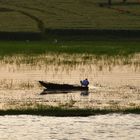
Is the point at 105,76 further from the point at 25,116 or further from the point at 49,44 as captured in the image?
the point at 49,44

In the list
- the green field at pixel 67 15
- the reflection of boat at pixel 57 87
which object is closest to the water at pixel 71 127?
the reflection of boat at pixel 57 87

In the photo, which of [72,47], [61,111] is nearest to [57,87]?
[61,111]

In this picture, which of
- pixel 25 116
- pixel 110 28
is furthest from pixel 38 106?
pixel 110 28

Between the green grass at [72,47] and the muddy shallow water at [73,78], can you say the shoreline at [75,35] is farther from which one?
the muddy shallow water at [73,78]

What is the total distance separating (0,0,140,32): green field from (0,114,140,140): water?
51.1m

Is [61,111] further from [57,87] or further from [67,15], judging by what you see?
[67,15]

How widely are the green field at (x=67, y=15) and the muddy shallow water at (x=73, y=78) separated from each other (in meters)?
21.9

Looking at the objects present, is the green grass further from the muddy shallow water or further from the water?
the water

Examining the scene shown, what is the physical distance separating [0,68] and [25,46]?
20032 millimetres

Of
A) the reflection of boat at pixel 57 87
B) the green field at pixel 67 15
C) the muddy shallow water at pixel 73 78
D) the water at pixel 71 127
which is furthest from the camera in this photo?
the green field at pixel 67 15

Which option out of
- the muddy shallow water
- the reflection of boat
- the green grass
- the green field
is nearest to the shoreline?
the green field

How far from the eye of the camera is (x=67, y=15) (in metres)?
97.4

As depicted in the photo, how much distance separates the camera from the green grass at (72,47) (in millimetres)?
69812

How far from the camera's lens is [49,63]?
194 ft
